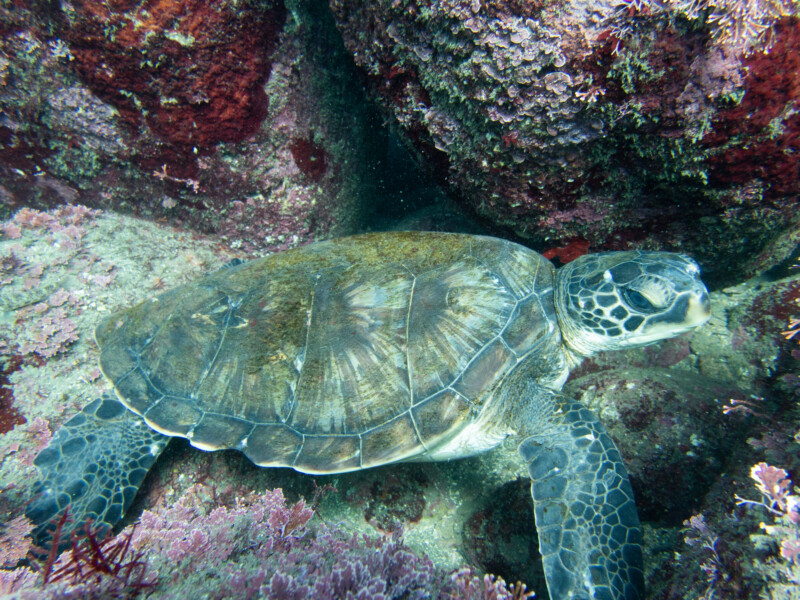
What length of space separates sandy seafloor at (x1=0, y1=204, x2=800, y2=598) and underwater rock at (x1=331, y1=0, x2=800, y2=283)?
0.94 m

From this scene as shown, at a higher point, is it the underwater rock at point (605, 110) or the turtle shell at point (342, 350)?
the underwater rock at point (605, 110)

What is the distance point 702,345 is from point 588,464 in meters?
2.20

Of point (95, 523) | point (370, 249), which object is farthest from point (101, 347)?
point (370, 249)

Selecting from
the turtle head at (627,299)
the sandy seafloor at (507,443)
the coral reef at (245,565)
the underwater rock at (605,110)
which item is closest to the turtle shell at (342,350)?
the turtle head at (627,299)

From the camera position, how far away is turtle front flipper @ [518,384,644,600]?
5.24ft

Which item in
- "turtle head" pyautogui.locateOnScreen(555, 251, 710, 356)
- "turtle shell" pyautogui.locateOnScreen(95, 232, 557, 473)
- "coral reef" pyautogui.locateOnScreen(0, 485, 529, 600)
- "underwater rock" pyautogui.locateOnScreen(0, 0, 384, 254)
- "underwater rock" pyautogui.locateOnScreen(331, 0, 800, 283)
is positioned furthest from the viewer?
"underwater rock" pyautogui.locateOnScreen(0, 0, 384, 254)

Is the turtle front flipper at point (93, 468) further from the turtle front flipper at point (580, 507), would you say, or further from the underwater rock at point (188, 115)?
the turtle front flipper at point (580, 507)

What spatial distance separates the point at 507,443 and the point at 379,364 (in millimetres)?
1252

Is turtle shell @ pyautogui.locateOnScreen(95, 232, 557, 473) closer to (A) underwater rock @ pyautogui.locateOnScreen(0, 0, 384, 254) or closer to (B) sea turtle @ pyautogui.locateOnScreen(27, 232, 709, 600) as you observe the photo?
(B) sea turtle @ pyautogui.locateOnScreen(27, 232, 709, 600)

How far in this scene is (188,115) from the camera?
2703 millimetres

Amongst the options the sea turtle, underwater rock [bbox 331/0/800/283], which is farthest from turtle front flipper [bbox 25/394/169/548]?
underwater rock [bbox 331/0/800/283]

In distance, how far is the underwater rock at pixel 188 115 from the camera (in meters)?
2.44

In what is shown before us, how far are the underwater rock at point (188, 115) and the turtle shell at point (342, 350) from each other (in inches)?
44.0

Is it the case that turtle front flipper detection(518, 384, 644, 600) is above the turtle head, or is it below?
below
